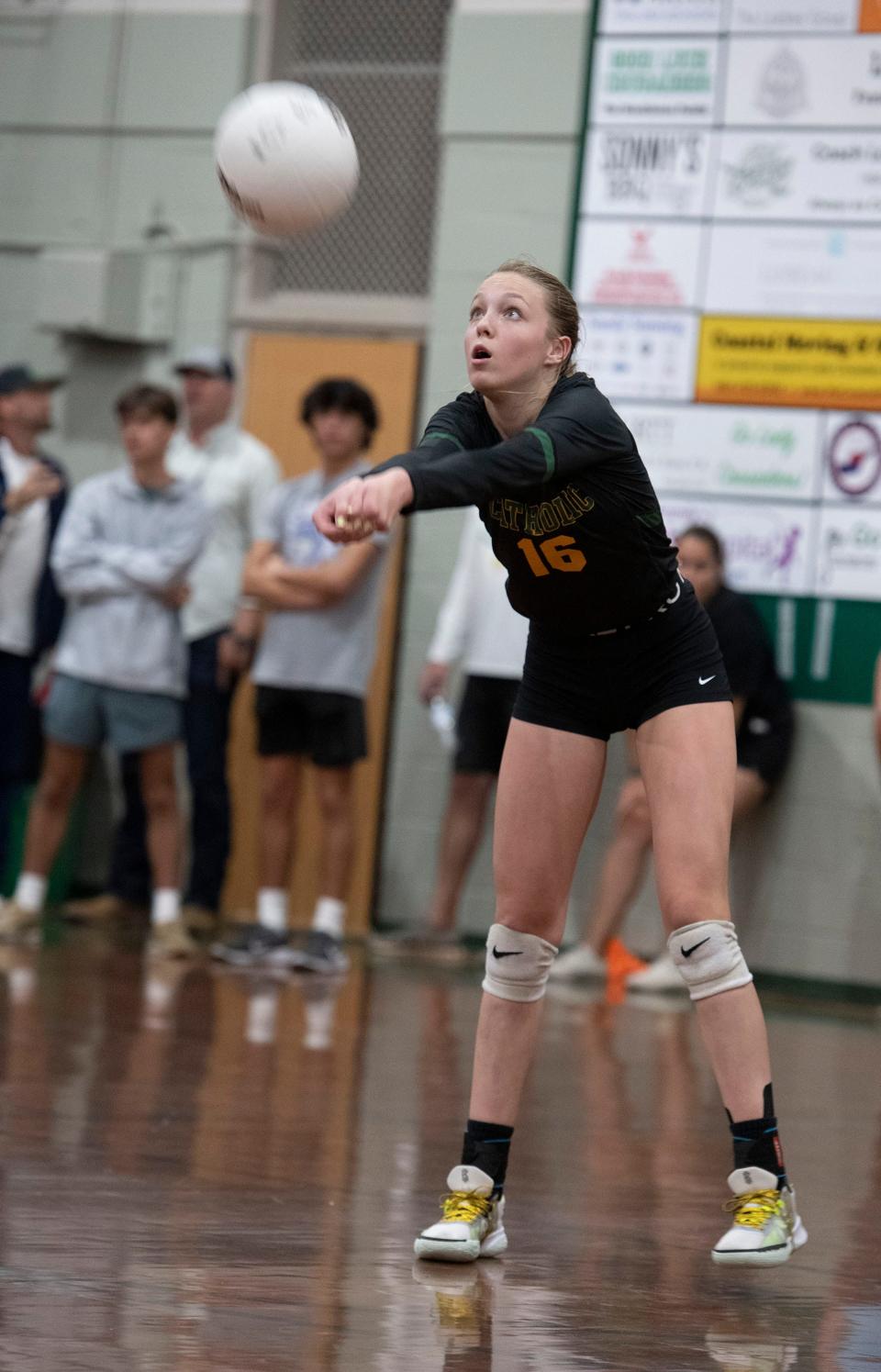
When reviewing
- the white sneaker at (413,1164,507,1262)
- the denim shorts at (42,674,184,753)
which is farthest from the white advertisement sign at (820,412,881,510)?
the white sneaker at (413,1164,507,1262)

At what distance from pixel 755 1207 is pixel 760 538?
5.38m

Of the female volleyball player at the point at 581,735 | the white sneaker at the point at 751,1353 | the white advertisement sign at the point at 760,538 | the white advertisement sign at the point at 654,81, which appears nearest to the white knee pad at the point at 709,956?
the female volleyball player at the point at 581,735

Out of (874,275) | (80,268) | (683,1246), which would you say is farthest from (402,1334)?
(80,268)

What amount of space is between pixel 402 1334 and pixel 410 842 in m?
6.19

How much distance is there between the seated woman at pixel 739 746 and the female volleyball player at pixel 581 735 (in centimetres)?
443

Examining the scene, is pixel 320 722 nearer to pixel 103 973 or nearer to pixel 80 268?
pixel 103 973

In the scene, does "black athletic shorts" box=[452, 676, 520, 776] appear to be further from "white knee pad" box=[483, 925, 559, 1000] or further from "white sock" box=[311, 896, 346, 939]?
"white knee pad" box=[483, 925, 559, 1000]

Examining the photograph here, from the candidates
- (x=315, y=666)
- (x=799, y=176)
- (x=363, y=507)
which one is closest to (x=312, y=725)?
(x=315, y=666)

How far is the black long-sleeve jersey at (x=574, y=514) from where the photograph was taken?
348cm

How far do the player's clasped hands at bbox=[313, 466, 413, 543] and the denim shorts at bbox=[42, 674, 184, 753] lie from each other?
16.5ft

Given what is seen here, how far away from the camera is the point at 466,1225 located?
146 inches

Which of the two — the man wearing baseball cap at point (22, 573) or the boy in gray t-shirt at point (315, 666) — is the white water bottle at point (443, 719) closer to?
the boy in gray t-shirt at point (315, 666)

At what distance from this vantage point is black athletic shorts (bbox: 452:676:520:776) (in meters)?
8.65

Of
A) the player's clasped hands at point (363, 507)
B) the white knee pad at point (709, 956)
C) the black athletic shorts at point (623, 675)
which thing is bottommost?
the white knee pad at point (709, 956)
